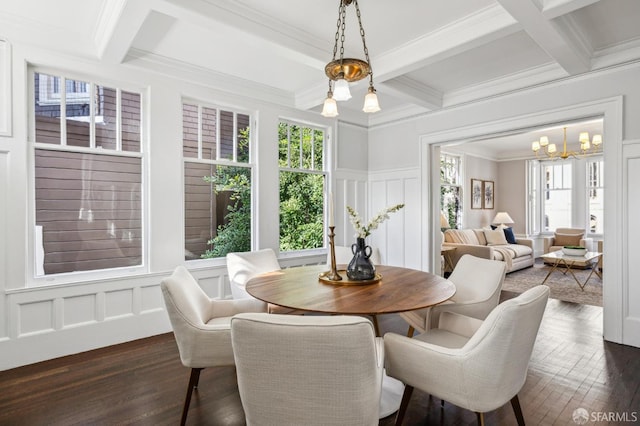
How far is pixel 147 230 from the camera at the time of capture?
3.36 metres

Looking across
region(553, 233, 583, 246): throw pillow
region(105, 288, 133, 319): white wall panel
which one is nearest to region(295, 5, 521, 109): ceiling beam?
region(105, 288, 133, 319): white wall panel

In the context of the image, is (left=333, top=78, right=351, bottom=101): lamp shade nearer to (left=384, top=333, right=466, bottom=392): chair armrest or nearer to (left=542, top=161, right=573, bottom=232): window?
(left=384, top=333, right=466, bottom=392): chair armrest

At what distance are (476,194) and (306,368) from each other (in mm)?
8054

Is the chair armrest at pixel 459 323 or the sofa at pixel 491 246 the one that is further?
the sofa at pixel 491 246

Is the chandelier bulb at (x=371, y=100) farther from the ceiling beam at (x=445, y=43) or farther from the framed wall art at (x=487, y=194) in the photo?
the framed wall art at (x=487, y=194)

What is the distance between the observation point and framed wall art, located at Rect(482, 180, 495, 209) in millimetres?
8477

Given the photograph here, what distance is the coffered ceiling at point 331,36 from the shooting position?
241cm

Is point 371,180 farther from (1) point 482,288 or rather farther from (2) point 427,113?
(1) point 482,288

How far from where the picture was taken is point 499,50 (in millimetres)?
3154

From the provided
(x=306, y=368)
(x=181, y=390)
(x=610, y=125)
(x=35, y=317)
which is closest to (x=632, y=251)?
(x=610, y=125)

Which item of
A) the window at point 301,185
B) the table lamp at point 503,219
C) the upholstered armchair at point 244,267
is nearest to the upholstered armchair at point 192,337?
the upholstered armchair at point 244,267

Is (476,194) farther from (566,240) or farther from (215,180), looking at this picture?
(215,180)

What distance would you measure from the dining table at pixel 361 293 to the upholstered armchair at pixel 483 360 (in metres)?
0.24

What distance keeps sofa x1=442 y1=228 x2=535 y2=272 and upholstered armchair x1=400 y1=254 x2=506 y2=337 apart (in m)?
3.90
